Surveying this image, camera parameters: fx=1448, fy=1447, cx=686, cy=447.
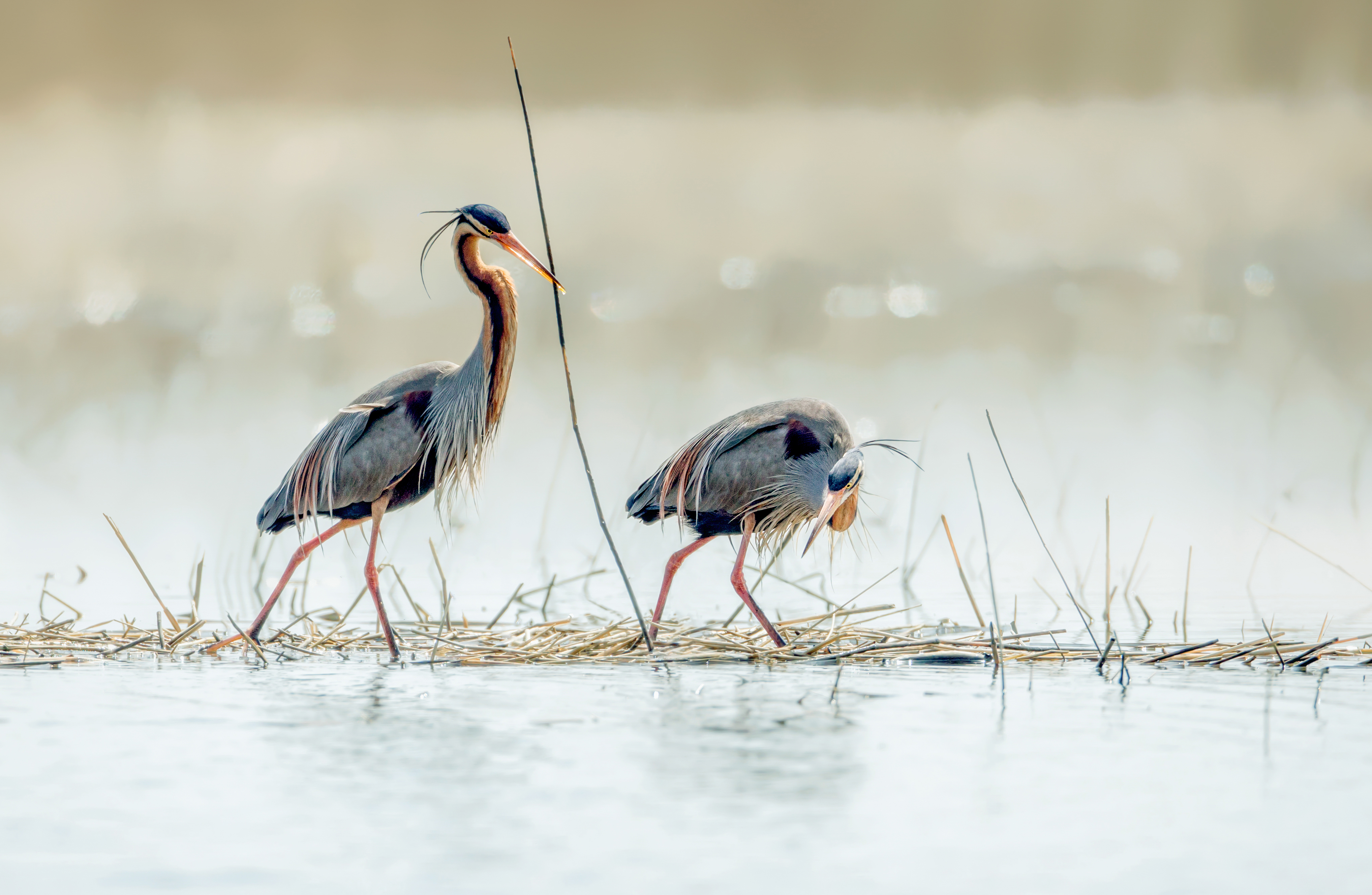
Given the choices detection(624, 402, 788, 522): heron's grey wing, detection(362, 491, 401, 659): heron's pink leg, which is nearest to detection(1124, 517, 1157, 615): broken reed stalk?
detection(624, 402, 788, 522): heron's grey wing

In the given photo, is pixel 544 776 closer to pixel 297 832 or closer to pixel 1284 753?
pixel 297 832

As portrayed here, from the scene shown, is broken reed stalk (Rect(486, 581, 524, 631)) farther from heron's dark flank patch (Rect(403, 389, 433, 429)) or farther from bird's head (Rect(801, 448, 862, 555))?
bird's head (Rect(801, 448, 862, 555))

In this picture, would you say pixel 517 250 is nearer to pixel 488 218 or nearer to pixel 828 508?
pixel 488 218

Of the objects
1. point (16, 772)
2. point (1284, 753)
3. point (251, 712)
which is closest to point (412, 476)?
point (251, 712)

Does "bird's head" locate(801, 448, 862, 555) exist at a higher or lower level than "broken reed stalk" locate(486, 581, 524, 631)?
higher

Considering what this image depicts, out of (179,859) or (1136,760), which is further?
(1136,760)

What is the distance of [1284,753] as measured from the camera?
196 inches

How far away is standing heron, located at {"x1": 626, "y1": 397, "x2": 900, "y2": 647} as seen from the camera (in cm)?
811

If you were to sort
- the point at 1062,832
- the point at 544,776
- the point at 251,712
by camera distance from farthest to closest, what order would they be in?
the point at 251,712, the point at 544,776, the point at 1062,832

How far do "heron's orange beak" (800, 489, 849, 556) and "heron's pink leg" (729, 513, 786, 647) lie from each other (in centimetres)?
39

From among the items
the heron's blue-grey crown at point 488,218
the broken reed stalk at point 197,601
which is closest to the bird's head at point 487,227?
the heron's blue-grey crown at point 488,218

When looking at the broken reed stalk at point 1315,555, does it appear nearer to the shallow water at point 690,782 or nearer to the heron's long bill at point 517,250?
the shallow water at point 690,782

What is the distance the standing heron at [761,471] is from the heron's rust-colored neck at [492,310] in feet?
3.62

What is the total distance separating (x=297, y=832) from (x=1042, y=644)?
4445 mm
